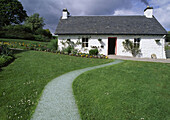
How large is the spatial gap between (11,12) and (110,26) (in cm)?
3873

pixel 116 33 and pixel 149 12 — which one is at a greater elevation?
pixel 149 12

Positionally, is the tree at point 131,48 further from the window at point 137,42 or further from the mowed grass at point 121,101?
the mowed grass at point 121,101

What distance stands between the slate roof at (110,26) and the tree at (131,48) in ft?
4.40

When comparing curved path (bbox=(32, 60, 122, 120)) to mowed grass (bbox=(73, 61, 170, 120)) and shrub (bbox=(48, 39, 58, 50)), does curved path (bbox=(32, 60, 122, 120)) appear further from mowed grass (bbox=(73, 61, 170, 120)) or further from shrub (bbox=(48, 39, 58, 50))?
shrub (bbox=(48, 39, 58, 50))

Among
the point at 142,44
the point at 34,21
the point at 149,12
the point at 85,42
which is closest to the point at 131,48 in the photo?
the point at 142,44

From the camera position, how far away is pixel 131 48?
45.5 ft

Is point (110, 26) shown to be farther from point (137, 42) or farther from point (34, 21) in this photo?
point (34, 21)

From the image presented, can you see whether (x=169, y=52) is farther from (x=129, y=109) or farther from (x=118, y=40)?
(x=129, y=109)

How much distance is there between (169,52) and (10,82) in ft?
60.5

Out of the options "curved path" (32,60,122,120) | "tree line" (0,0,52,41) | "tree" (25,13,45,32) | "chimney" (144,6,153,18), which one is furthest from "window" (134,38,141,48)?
"tree" (25,13,45,32)

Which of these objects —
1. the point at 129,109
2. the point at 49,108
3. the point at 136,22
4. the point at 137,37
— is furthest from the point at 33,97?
the point at 136,22

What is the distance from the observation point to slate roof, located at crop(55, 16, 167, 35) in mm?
13781

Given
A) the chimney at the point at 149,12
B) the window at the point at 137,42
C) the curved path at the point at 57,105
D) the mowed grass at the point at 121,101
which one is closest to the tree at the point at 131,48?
the window at the point at 137,42

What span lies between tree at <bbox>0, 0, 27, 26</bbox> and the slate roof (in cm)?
2758
